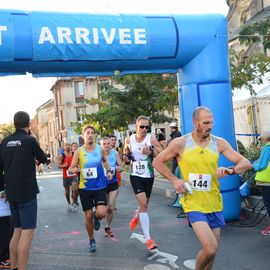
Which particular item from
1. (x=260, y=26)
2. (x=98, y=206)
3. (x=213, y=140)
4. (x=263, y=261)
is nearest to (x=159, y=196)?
(x=260, y=26)

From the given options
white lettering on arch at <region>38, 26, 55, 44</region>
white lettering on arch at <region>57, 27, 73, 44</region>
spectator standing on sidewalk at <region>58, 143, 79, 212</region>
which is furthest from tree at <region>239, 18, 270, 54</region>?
white lettering on arch at <region>38, 26, 55, 44</region>

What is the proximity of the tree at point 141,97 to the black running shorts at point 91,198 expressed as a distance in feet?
42.1

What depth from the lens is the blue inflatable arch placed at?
693 centimetres

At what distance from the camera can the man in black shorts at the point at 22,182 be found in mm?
5062

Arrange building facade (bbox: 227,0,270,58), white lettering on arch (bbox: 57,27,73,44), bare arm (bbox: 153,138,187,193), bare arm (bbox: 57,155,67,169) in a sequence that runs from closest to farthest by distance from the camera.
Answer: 1. bare arm (bbox: 153,138,187,193)
2. white lettering on arch (bbox: 57,27,73,44)
3. bare arm (bbox: 57,155,67,169)
4. building facade (bbox: 227,0,270,58)

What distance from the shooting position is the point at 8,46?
6.73 meters

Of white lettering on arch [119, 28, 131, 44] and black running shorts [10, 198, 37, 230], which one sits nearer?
black running shorts [10, 198, 37, 230]

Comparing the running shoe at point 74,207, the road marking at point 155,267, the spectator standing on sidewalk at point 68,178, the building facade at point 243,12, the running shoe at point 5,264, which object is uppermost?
the building facade at point 243,12

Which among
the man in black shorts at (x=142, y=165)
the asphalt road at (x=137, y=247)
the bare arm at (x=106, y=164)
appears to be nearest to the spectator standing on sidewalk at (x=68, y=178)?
the asphalt road at (x=137, y=247)

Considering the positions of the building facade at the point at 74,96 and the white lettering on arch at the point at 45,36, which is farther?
the building facade at the point at 74,96

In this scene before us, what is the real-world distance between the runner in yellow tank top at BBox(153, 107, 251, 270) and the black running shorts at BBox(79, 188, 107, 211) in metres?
2.13

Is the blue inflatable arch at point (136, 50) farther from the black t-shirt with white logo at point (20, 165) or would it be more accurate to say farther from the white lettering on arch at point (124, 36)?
the black t-shirt with white logo at point (20, 165)

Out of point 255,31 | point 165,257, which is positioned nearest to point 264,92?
point 255,31

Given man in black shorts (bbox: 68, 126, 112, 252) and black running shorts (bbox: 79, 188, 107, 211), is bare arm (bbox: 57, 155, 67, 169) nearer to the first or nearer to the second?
man in black shorts (bbox: 68, 126, 112, 252)
